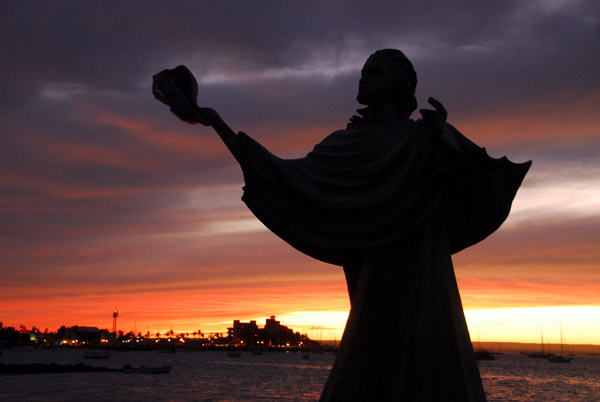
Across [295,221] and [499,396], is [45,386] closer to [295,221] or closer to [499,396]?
[499,396]

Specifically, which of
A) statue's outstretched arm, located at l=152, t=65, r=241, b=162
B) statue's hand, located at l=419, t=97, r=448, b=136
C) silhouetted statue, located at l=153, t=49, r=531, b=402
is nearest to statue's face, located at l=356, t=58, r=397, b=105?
silhouetted statue, located at l=153, t=49, r=531, b=402

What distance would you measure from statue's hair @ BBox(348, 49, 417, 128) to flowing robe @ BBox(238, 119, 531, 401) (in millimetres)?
388

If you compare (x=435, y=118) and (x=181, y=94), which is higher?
(x=181, y=94)

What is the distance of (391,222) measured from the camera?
466 centimetres

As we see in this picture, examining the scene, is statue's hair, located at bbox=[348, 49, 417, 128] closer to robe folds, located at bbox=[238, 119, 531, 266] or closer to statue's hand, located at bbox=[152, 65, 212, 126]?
robe folds, located at bbox=[238, 119, 531, 266]

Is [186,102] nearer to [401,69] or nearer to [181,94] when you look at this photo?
[181,94]

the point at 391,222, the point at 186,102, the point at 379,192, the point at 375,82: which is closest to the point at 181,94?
the point at 186,102

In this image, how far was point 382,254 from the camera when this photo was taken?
15.8 ft

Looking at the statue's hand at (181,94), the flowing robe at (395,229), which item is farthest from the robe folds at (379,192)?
the statue's hand at (181,94)

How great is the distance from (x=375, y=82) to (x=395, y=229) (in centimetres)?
117

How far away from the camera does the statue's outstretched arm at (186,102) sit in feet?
16.0

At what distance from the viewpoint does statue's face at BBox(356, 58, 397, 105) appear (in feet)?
16.8

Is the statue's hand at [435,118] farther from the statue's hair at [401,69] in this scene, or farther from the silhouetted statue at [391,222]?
the statue's hair at [401,69]

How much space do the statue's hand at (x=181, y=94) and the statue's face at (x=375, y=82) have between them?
1.16 m
